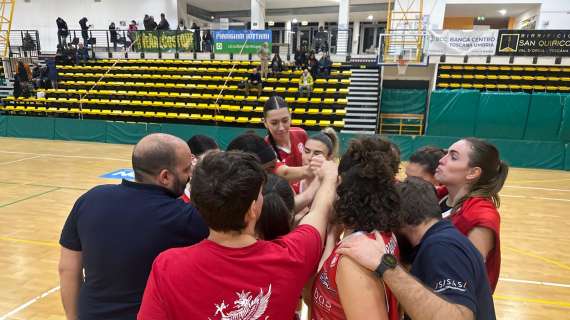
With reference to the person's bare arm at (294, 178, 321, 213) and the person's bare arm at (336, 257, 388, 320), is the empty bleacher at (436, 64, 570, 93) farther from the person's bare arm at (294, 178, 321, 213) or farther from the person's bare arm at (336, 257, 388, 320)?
the person's bare arm at (336, 257, 388, 320)

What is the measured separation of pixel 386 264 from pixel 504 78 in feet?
54.8

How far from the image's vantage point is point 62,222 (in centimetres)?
604

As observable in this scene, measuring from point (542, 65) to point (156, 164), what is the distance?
18243 millimetres

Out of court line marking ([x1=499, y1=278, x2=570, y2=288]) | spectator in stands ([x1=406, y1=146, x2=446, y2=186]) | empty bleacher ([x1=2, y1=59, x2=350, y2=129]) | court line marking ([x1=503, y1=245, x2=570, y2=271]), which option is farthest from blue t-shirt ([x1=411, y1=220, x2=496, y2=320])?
empty bleacher ([x1=2, y1=59, x2=350, y2=129])

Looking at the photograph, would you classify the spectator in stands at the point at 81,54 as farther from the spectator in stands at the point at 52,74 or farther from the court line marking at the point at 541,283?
the court line marking at the point at 541,283

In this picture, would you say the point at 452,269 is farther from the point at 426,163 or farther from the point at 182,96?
the point at 182,96

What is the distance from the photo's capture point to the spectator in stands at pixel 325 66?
1557 centimetres

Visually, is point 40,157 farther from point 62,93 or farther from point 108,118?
point 62,93

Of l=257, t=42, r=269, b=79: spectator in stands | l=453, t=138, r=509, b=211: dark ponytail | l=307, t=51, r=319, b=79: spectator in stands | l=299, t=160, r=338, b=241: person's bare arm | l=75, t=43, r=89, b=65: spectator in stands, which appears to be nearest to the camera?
l=299, t=160, r=338, b=241: person's bare arm

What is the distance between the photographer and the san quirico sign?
14.3 metres

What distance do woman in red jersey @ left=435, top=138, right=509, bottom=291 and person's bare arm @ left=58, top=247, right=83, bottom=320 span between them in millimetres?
1980

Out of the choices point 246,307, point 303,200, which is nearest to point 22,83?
point 303,200

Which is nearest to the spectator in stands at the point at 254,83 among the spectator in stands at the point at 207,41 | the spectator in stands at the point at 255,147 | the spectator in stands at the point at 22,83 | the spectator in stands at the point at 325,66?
the spectator in stands at the point at 325,66

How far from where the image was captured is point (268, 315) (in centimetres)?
128
